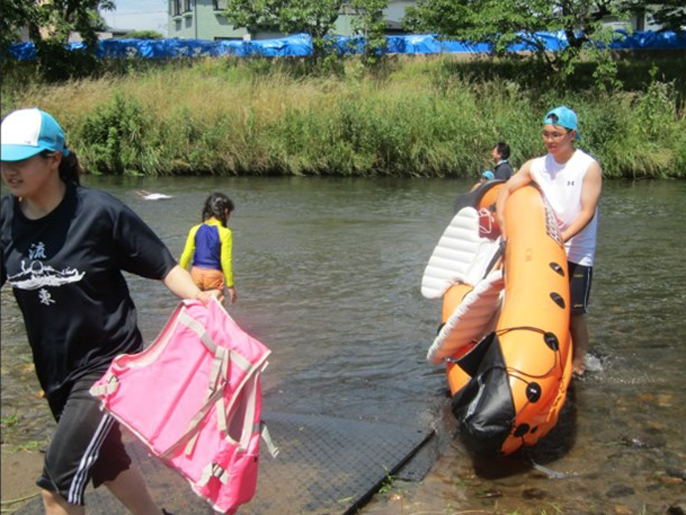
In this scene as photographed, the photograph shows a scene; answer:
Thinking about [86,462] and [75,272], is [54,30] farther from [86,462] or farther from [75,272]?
[86,462]

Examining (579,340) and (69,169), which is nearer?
(69,169)

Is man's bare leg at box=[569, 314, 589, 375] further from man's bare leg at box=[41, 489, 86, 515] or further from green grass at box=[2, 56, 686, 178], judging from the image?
green grass at box=[2, 56, 686, 178]

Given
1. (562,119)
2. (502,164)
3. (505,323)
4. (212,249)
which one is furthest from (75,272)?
(502,164)

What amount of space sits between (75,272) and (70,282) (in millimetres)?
40

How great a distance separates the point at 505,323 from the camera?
183 inches

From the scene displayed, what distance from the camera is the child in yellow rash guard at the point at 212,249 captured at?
646 cm

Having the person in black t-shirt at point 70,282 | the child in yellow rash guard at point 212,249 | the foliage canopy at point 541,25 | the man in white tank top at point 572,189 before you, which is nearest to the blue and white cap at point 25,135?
the person in black t-shirt at point 70,282

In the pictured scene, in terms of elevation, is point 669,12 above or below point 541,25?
above

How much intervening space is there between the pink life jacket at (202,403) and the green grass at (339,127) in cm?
1820

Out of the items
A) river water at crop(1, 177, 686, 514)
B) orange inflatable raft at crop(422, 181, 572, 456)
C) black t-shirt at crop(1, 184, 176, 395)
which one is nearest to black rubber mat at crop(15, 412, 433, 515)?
river water at crop(1, 177, 686, 514)

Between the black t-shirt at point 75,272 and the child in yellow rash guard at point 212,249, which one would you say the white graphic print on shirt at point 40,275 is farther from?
the child in yellow rash guard at point 212,249

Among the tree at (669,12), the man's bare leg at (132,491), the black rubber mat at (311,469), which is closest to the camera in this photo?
the man's bare leg at (132,491)

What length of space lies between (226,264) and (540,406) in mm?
3005

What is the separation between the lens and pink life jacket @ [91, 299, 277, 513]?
113 inches
